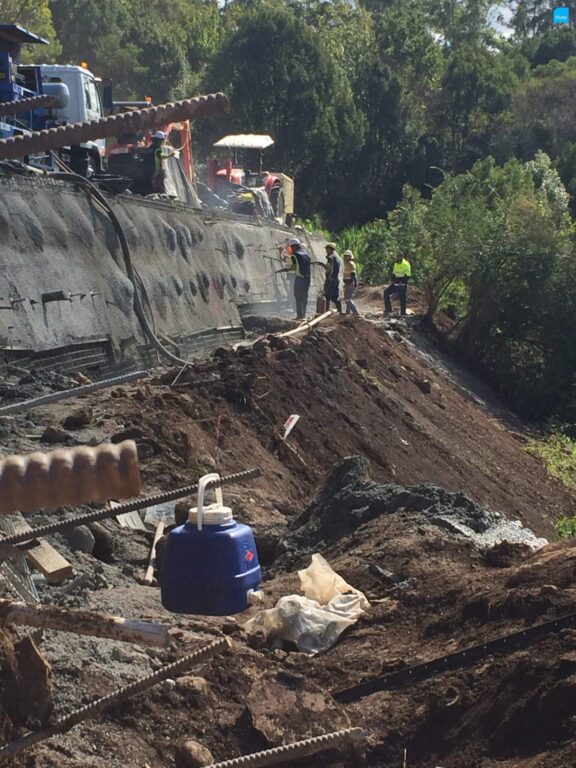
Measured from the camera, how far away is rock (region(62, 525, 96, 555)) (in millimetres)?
9117

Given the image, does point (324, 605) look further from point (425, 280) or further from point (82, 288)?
point (425, 280)

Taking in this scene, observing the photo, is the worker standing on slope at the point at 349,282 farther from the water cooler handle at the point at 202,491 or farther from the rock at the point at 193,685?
the rock at the point at 193,685

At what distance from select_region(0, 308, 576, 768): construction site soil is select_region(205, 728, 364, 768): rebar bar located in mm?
580

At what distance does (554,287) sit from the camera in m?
30.1

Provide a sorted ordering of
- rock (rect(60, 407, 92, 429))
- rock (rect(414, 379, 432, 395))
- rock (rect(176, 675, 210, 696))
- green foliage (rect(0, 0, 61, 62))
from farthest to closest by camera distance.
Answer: green foliage (rect(0, 0, 61, 62))
rock (rect(414, 379, 432, 395))
rock (rect(60, 407, 92, 429))
rock (rect(176, 675, 210, 696))

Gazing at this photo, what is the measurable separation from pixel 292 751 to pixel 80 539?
13.8ft

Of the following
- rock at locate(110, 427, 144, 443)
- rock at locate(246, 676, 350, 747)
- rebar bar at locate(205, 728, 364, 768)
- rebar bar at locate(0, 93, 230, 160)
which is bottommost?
rock at locate(110, 427, 144, 443)

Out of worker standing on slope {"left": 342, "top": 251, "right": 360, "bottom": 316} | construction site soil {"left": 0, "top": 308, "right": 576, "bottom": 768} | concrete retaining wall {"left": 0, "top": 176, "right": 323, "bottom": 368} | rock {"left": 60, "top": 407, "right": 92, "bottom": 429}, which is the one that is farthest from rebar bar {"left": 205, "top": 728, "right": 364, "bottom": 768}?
worker standing on slope {"left": 342, "top": 251, "right": 360, "bottom": 316}

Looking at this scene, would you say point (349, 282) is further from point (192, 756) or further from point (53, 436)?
point (192, 756)

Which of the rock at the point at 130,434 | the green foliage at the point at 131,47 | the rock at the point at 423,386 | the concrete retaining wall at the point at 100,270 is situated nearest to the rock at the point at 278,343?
the concrete retaining wall at the point at 100,270

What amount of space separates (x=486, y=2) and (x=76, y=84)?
220ft

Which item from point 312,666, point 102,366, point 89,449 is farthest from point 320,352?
point 89,449

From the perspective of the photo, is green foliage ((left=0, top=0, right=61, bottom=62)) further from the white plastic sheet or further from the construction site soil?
the white plastic sheet

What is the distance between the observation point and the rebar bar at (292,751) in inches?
195
